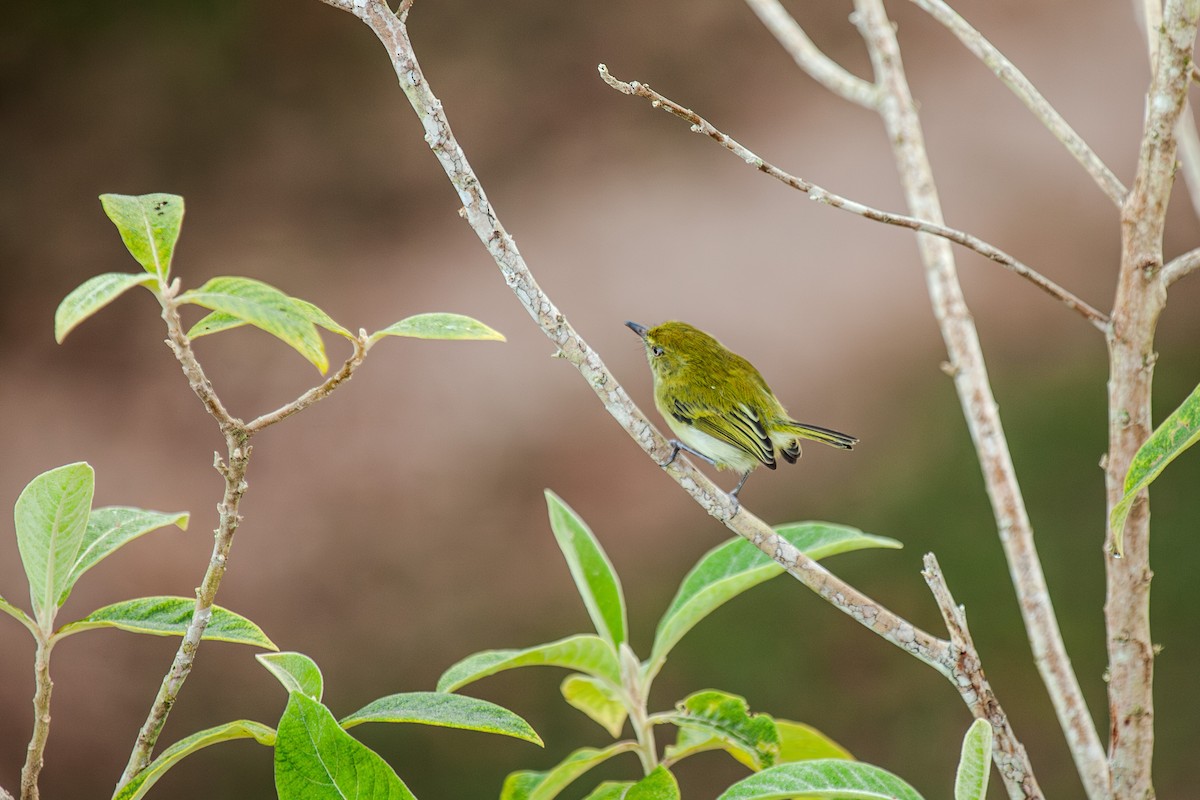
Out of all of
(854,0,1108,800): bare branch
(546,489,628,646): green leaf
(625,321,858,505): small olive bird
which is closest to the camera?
(854,0,1108,800): bare branch

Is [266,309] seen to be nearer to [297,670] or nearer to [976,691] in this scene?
[297,670]

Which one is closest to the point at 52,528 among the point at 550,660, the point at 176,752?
the point at 176,752

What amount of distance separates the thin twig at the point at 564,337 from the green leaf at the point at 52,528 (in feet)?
1.01

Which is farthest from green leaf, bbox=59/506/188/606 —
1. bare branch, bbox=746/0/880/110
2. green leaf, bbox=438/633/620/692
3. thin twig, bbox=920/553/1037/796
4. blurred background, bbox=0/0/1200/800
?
blurred background, bbox=0/0/1200/800

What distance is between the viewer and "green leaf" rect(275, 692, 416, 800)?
63cm

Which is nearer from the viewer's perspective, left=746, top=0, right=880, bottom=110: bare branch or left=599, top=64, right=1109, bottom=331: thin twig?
left=599, top=64, right=1109, bottom=331: thin twig

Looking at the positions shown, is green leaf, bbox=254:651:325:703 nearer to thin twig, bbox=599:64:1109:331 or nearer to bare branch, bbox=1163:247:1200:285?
thin twig, bbox=599:64:1109:331

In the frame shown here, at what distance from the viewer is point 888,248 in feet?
12.3

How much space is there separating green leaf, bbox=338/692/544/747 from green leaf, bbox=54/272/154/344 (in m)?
0.32

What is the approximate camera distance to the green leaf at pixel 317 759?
632 millimetres

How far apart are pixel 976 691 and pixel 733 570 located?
242 millimetres

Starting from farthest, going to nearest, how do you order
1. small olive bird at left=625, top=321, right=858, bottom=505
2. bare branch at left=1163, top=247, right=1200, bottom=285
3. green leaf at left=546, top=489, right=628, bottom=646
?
small olive bird at left=625, top=321, right=858, bottom=505 < green leaf at left=546, top=489, right=628, bottom=646 < bare branch at left=1163, top=247, right=1200, bottom=285

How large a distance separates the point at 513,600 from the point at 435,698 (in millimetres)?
2389

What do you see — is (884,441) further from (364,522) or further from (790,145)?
(364,522)
